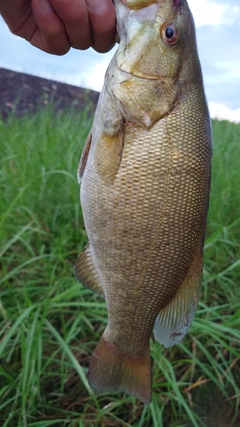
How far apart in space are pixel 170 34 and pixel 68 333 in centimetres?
128

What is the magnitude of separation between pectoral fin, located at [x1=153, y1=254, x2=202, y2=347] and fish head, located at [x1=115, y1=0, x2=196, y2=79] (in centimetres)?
53

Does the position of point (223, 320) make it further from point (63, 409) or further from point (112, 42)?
Result: point (112, 42)

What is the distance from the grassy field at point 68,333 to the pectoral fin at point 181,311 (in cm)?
59

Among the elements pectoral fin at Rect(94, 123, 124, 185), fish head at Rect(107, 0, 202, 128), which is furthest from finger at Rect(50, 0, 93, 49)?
pectoral fin at Rect(94, 123, 124, 185)

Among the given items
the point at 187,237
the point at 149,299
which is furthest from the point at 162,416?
the point at 187,237

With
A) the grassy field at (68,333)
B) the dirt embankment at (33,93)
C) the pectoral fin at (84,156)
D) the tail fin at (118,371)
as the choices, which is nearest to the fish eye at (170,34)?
the pectoral fin at (84,156)

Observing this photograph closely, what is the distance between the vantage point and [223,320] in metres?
2.27

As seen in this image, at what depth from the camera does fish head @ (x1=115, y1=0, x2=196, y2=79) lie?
4.17 ft

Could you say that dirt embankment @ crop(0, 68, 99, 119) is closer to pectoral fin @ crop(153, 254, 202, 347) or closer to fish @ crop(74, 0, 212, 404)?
fish @ crop(74, 0, 212, 404)

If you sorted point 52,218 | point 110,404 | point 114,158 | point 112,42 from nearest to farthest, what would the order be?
point 114,158
point 112,42
point 110,404
point 52,218

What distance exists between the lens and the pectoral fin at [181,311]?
52.9 inches

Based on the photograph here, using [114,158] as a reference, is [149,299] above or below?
below

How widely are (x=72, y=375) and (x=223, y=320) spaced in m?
0.75

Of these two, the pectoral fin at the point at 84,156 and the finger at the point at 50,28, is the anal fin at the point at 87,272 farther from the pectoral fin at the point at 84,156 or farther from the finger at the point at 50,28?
the finger at the point at 50,28
